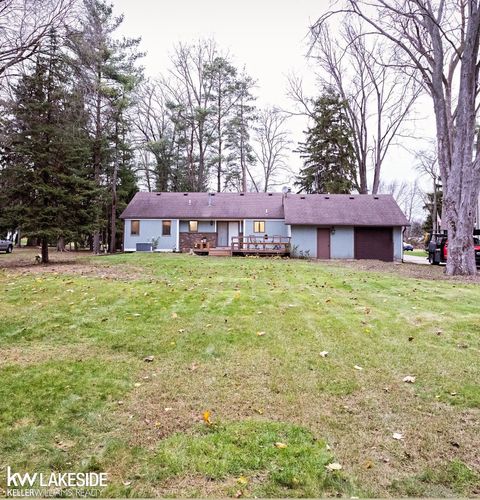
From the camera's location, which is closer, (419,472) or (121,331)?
(419,472)

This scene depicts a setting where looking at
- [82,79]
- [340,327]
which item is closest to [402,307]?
[340,327]

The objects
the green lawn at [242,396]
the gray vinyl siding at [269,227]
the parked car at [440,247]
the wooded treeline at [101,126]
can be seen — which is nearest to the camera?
the green lawn at [242,396]

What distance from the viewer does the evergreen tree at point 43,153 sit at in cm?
1397

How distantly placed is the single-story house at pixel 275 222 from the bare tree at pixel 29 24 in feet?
45.1

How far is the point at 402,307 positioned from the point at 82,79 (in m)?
12.3

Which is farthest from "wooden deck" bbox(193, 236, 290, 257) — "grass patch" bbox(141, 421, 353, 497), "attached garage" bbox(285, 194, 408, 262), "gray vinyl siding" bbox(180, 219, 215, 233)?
"grass patch" bbox(141, 421, 353, 497)

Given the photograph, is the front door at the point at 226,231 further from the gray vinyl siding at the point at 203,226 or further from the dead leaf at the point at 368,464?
the dead leaf at the point at 368,464

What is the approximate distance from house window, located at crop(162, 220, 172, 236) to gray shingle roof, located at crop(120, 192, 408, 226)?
0.42 metres

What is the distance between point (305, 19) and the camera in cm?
1304

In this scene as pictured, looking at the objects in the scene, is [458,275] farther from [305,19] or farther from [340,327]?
[305,19]

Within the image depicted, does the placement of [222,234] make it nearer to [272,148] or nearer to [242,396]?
[272,148]

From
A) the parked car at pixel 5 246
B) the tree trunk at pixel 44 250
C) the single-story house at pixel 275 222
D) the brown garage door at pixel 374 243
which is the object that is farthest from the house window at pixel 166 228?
the brown garage door at pixel 374 243

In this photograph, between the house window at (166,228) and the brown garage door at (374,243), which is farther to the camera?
the house window at (166,228)

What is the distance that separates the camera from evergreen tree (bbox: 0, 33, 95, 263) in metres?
14.0
